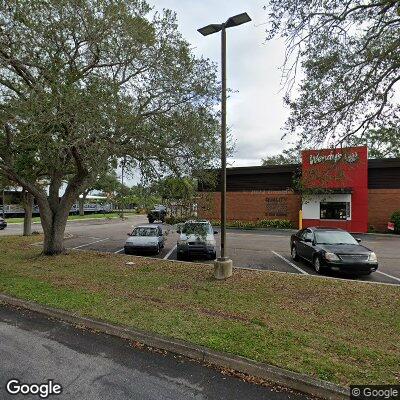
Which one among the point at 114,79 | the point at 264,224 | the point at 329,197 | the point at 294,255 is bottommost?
the point at 294,255

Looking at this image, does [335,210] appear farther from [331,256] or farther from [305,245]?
[331,256]

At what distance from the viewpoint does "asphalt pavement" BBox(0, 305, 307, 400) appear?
4.11 meters

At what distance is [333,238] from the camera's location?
40.0ft

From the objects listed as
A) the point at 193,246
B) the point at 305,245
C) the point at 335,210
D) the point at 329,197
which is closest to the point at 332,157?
the point at 305,245

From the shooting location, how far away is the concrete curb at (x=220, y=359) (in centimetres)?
414

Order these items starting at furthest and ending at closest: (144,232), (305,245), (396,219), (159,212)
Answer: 1. (396,219)
2. (159,212)
3. (144,232)
4. (305,245)

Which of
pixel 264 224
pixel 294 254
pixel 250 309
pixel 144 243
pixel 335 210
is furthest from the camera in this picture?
pixel 264 224

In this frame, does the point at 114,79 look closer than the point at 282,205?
Yes

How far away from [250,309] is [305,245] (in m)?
6.29

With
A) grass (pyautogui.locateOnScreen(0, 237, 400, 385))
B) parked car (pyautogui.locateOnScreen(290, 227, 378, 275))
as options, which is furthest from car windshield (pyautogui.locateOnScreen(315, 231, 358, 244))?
grass (pyautogui.locateOnScreen(0, 237, 400, 385))

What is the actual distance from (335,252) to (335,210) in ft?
58.8

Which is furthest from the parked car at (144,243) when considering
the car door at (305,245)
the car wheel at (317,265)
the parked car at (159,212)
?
the car wheel at (317,265)

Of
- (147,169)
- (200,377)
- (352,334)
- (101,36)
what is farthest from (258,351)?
(101,36)

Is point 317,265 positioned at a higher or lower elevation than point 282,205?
lower
